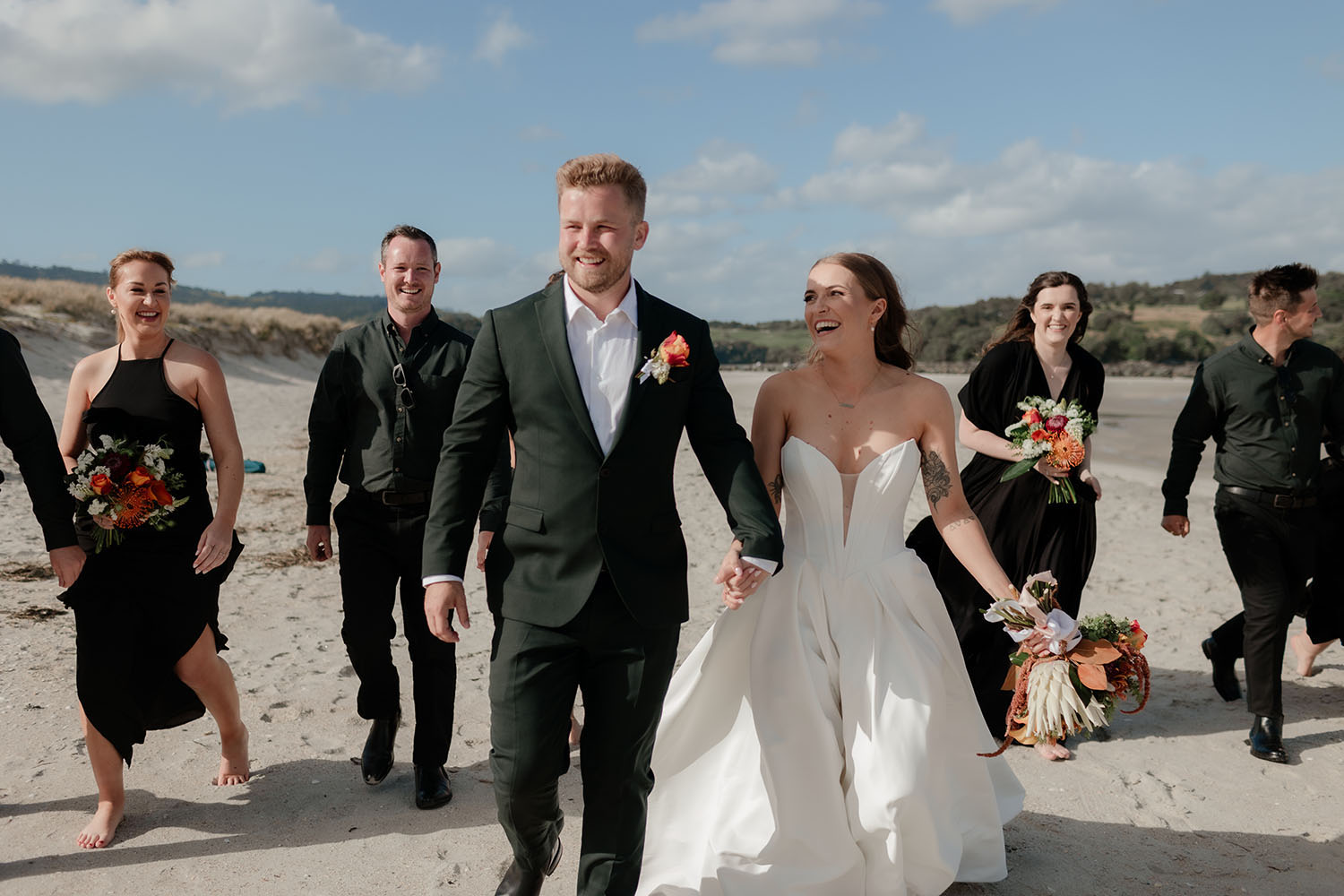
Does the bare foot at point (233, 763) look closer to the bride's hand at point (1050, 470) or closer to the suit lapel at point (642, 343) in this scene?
the suit lapel at point (642, 343)

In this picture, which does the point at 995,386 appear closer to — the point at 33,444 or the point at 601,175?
the point at 601,175

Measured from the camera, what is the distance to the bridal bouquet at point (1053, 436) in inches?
230

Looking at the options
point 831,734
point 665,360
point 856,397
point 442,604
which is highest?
point 665,360

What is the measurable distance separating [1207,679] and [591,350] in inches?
244

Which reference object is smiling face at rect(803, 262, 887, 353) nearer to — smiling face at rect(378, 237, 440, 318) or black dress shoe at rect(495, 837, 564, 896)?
smiling face at rect(378, 237, 440, 318)

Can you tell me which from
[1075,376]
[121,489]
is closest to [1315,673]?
[1075,376]

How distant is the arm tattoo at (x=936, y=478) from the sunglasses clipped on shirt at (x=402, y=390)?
257 centimetres

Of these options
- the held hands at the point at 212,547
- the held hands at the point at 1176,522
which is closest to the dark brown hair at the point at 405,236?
the held hands at the point at 212,547

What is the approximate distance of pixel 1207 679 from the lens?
7.64m

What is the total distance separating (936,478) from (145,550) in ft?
12.0

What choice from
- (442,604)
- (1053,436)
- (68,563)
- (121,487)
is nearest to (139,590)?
(68,563)

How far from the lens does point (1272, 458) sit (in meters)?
6.35

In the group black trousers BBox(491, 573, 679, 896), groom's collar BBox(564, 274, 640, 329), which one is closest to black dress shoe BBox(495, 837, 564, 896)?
black trousers BBox(491, 573, 679, 896)

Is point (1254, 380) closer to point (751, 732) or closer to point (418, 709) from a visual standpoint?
point (751, 732)
